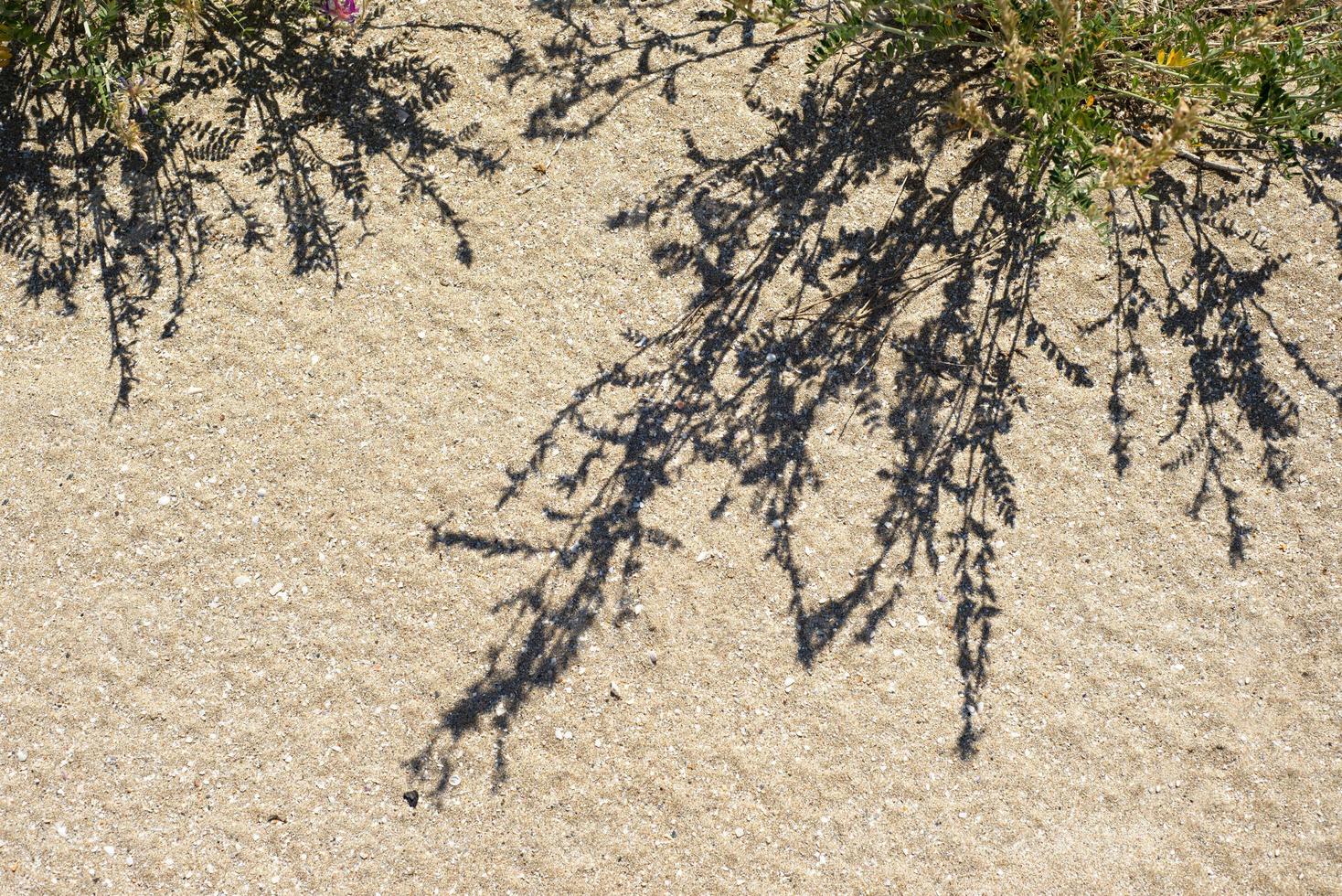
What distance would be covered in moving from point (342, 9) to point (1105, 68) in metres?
2.87

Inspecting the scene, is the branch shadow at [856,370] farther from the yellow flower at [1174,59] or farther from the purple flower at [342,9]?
the purple flower at [342,9]

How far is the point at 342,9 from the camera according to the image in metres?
3.28

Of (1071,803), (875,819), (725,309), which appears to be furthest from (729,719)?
(725,309)

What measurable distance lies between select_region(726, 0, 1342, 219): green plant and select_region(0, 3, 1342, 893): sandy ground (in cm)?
26

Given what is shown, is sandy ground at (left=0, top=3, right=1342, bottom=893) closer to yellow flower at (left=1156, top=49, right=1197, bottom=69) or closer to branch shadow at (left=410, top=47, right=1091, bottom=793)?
branch shadow at (left=410, top=47, right=1091, bottom=793)

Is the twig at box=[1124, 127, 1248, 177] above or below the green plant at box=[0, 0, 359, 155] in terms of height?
above

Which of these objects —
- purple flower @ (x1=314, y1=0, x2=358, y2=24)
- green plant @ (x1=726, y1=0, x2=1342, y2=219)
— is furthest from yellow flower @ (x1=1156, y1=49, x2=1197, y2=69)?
purple flower @ (x1=314, y1=0, x2=358, y2=24)

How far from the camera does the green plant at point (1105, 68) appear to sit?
2.46 meters

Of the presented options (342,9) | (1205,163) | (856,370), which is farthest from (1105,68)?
(342,9)

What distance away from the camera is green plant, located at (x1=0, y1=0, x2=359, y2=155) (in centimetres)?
322

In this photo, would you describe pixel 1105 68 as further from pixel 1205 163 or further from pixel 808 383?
pixel 808 383

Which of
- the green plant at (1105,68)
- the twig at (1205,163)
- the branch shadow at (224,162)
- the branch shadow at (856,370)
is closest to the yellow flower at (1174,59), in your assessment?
the green plant at (1105,68)

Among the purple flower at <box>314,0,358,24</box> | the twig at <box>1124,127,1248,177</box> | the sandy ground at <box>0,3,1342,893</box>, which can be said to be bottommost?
the sandy ground at <box>0,3,1342,893</box>

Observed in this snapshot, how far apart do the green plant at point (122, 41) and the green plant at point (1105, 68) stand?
191cm
